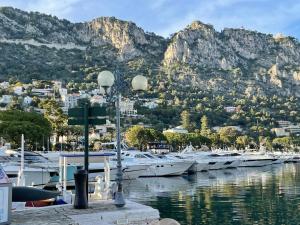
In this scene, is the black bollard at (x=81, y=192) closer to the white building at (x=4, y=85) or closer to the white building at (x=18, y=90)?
the white building at (x=18, y=90)

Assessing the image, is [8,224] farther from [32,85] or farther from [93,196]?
[32,85]

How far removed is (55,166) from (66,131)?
45.6m

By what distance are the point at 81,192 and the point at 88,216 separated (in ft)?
4.60

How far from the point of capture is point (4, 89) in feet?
542

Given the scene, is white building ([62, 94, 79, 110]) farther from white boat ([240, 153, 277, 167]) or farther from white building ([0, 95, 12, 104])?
white boat ([240, 153, 277, 167])

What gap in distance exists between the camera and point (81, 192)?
12.5 meters

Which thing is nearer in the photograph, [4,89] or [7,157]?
[7,157]

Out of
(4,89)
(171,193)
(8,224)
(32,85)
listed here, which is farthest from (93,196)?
(32,85)

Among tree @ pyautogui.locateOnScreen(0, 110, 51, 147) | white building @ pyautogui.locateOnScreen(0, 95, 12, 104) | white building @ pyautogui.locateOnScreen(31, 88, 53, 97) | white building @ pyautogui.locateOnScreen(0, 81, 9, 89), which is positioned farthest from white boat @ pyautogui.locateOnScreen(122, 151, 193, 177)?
white building @ pyautogui.locateOnScreen(0, 81, 9, 89)

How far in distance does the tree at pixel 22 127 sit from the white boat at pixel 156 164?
17507mm

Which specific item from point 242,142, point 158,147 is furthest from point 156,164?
point 242,142

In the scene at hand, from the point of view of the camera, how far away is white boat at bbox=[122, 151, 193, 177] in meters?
53.4

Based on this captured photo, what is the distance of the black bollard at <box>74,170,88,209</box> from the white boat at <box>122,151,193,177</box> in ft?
128

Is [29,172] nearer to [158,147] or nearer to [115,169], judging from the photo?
[115,169]
